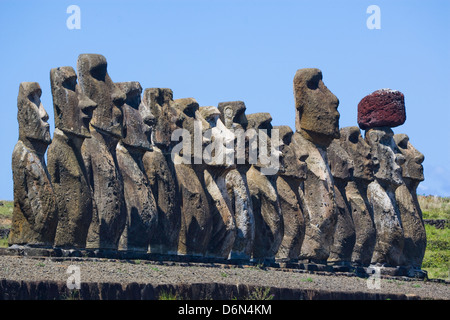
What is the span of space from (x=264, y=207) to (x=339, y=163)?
11.1 ft

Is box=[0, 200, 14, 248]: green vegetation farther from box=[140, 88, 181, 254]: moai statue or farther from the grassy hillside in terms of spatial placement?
box=[140, 88, 181, 254]: moai statue

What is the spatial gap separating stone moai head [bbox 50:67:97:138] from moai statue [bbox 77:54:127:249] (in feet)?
2.64

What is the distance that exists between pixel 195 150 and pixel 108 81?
2439 millimetres

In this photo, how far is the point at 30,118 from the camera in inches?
643

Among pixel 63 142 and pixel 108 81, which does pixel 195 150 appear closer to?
pixel 108 81

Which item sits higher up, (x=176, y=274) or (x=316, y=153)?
(x=316, y=153)

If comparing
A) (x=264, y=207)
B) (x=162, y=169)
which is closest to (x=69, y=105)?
(x=162, y=169)

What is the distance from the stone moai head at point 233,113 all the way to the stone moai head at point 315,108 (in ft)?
4.95

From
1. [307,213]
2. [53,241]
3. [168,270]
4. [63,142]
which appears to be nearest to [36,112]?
[63,142]

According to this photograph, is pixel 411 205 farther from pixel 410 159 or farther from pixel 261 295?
pixel 261 295

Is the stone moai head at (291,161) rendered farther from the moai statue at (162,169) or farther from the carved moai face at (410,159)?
the carved moai face at (410,159)

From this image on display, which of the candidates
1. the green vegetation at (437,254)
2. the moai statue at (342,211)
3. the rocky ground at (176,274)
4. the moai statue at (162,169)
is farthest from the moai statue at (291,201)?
the green vegetation at (437,254)

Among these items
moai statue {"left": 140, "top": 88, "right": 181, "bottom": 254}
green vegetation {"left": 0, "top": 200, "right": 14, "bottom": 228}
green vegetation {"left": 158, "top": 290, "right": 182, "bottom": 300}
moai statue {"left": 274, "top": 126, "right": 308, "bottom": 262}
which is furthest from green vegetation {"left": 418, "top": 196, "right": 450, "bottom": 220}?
green vegetation {"left": 158, "top": 290, "right": 182, "bottom": 300}

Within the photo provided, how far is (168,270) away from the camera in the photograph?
52.5ft
